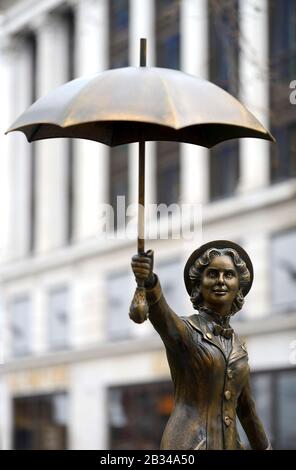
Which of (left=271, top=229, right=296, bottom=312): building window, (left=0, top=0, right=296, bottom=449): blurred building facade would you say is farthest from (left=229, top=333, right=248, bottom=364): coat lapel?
(left=271, top=229, right=296, bottom=312): building window

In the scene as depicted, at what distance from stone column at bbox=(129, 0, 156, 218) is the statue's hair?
89.9 feet

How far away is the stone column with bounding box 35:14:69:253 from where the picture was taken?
39.5m

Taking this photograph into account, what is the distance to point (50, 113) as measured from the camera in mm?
6508

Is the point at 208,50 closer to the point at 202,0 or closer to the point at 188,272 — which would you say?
the point at 202,0

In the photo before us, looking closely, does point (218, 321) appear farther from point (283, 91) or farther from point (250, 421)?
point (283, 91)

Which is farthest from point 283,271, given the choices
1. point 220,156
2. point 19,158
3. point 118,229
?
point 19,158

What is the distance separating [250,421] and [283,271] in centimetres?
2186

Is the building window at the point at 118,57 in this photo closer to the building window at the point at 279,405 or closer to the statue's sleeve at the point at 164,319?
the building window at the point at 279,405

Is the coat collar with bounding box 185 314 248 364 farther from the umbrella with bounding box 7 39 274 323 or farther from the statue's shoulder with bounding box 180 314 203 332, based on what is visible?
the umbrella with bounding box 7 39 274 323

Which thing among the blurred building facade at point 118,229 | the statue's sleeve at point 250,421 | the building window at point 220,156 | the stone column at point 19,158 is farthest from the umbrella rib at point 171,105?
the stone column at point 19,158

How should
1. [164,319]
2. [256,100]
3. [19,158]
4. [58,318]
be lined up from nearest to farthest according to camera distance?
[164,319]
[256,100]
[58,318]
[19,158]

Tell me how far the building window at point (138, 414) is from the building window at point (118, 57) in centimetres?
488

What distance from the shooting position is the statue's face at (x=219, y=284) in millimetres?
6590

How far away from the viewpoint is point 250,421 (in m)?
6.84
